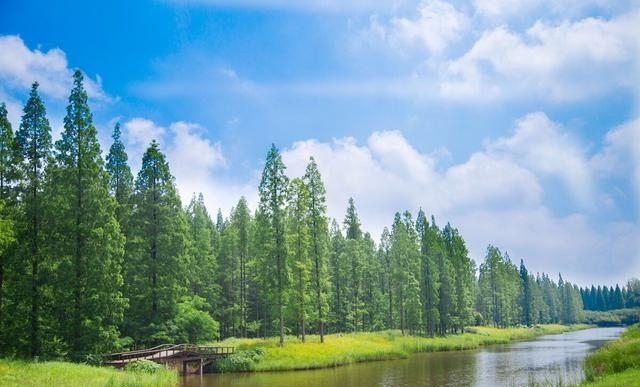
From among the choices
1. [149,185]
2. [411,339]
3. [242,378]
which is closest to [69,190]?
[149,185]

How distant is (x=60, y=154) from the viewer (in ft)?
128

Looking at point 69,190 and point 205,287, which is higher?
point 69,190

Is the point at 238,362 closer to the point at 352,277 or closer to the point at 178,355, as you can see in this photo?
the point at 178,355

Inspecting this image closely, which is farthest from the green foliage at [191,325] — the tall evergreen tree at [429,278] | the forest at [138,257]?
the tall evergreen tree at [429,278]

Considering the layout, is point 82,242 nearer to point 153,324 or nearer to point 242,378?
point 153,324

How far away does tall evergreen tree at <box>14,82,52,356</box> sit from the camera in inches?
1399

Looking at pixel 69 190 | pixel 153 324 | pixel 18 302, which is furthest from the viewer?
pixel 153 324

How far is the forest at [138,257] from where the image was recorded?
1427 inches

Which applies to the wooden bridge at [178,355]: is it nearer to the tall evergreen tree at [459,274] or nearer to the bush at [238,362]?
the bush at [238,362]

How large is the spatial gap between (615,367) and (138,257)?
3835 centimetres

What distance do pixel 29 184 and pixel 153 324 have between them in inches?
655

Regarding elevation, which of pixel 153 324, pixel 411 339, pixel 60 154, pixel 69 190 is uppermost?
pixel 60 154

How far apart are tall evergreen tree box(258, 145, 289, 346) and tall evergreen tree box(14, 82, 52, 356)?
22602 millimetres

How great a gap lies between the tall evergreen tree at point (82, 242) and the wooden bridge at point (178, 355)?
1.97 meters
